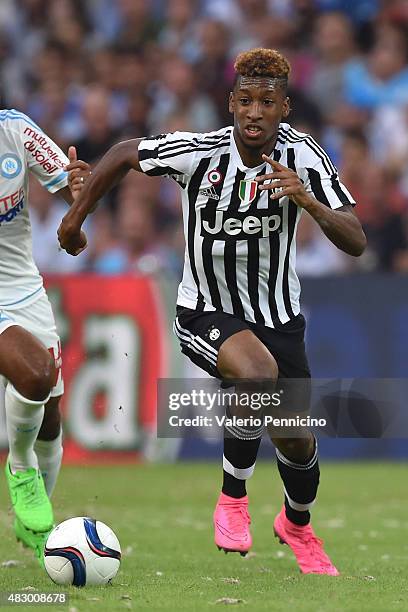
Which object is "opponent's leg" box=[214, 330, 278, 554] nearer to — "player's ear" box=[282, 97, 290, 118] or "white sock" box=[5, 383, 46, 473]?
"white sock" box=[5, 383, 46, 473]

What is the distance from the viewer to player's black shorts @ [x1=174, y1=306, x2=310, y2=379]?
21.1ft

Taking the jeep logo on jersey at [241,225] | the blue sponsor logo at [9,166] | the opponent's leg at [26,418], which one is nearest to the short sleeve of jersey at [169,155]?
the jeep logo on jersey at [241,225]

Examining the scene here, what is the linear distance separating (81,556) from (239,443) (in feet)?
3.49

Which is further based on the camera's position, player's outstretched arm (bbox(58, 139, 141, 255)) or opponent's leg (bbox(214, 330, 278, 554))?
player's outstretched arm (bbox(58, 139, 141, 255))

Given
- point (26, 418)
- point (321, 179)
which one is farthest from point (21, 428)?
point (321, 179)

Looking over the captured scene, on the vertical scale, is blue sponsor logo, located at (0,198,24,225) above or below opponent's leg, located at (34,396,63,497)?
above

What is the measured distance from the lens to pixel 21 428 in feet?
22.0

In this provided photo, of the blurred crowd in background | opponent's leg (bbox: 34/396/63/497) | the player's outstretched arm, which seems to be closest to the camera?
the player's outstretched arm

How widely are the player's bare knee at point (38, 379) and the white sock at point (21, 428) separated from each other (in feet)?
0.22

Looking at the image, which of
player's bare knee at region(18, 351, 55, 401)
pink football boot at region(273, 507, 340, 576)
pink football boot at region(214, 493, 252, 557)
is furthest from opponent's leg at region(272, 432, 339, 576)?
player's bare knee at region(18, 351, 55, 401)

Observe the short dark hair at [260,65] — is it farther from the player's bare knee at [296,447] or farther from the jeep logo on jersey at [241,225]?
the player's bare knee at [296,447]

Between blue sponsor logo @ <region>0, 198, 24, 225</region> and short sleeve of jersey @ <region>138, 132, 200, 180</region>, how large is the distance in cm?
81

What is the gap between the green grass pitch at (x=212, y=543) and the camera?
571 centimetres

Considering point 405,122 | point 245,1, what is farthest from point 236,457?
point 245,1
